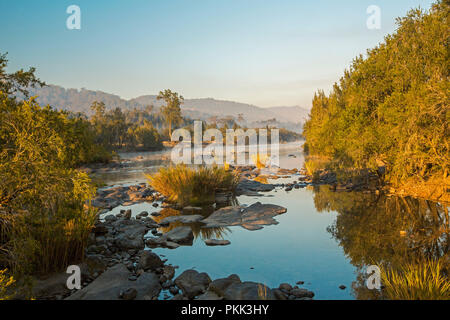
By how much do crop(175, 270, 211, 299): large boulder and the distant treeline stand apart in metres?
9.47

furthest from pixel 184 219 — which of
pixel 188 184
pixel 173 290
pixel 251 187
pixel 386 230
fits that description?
pixel 251 187

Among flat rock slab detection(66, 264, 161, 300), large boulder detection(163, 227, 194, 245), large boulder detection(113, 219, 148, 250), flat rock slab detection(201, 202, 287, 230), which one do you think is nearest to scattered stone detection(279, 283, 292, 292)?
flat rock slab detection(66, 264, 161, 300)

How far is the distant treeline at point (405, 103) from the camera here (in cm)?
1133

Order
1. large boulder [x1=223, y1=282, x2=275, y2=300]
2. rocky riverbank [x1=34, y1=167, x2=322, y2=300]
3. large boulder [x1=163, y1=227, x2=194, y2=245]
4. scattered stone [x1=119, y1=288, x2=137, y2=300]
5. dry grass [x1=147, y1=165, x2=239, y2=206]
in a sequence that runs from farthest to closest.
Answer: dry grass [x1=147, y1=165, x2=239, y2=206]
large boulder [x1=163, y1=227, x2=194, y2=245]
rocky riverbank [x1=34, y1=167, x2=322, y2=300]
scattered stone [x1=119, y1=288, x2=137, y2=300]
large boulder [x1=223, y1=282, x2=275, y2=300]

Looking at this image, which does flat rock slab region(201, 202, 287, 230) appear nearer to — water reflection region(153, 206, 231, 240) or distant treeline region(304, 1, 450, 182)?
water reflection region(153, 206, 231, 240)

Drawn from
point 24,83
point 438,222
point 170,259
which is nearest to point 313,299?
point 170,259

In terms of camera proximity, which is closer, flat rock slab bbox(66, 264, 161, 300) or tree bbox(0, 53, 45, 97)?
flat rock slab bbox(66, 264, 161, 300)

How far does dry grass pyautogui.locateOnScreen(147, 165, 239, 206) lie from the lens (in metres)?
14.4

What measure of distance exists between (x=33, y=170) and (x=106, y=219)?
603 cm

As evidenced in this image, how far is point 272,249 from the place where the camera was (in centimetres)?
846

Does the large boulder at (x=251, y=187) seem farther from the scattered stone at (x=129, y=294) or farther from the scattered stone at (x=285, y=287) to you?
the scattered stone at (x=129, y=294)

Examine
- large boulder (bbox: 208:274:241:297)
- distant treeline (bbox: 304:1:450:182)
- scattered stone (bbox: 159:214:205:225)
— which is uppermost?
distant treeline (bbox: 304:1:450:182)

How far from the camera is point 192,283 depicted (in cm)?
605
